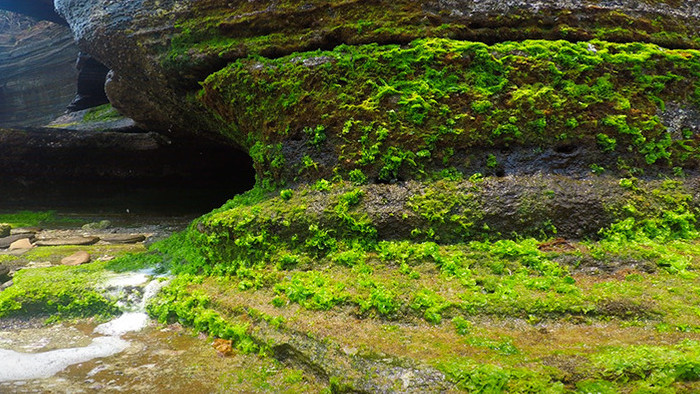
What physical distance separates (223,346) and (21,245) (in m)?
6.23

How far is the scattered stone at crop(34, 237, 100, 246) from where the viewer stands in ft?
26.1

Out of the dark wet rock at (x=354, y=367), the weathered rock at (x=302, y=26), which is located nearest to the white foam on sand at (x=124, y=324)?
the dark wet rock at (x=354, y=367)

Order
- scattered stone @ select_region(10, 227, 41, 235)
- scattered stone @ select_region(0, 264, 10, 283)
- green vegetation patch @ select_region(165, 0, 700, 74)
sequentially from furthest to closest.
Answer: scattered stone @ select_region(10, 227, 41, 235) < scattered stone @ select_region(0, 264, 10, 283) < green vegetation patch @ select_region(165, 0, 700, 74)

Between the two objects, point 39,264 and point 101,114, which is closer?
point 39,264

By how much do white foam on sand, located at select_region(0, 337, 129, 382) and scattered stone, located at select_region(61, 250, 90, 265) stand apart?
267 cm

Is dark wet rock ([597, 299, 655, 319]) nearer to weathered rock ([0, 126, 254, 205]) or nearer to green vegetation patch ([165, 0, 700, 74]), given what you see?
green vegetation patch ([165, 0, 700, 74])

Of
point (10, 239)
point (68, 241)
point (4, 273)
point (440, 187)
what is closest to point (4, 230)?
point (10, 239)

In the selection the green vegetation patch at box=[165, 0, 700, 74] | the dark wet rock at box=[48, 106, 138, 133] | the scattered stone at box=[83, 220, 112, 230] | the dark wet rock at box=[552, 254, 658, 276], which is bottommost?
the scattered stone at box=[83, 220, 112, 230]

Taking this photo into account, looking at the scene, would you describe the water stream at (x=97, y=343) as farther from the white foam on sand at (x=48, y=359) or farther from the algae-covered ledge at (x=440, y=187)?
the algae-covered ledge at (x=440, y=187)

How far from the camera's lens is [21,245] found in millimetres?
7891

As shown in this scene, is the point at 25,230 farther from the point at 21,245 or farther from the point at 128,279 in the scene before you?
the point at 128,279

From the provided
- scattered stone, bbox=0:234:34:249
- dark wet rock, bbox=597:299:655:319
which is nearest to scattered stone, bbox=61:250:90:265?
scattered stone, bbox=0:234:34:249

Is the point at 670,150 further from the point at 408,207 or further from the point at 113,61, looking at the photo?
the point at 113,61

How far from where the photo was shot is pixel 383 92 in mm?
5258
